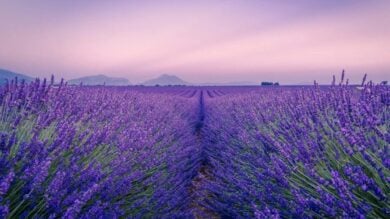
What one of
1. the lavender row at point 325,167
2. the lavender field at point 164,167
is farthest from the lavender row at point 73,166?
the lavender row at point 325,167

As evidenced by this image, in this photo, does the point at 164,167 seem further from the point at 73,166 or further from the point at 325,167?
the point at 325,167

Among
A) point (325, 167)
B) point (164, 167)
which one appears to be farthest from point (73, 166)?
point (164, 167)

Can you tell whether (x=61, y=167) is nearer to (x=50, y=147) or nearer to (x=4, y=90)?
(x=50, y=147)

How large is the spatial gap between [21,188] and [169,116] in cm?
389

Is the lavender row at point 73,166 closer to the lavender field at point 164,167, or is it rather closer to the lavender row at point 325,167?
the lavender field at point 164,167

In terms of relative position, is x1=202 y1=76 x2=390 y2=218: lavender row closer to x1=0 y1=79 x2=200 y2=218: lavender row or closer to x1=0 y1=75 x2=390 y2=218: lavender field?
x1=0 y1=75 x2=390 y2=218: lavender field

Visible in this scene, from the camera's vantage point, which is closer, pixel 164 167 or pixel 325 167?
pixel 325 167

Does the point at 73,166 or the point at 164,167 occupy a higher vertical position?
the point at 73,166

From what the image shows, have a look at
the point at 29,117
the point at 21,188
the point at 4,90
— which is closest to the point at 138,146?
the point at 29,117

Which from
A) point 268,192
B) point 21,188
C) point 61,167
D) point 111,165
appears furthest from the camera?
point 111,165

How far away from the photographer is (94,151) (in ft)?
7.09

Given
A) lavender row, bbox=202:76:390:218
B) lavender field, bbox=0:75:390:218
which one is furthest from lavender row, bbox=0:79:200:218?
lavender row, bbox=202:76:390:218

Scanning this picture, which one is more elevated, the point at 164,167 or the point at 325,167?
the point at 325,167

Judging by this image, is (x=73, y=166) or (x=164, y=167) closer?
(x=73, y=166)
